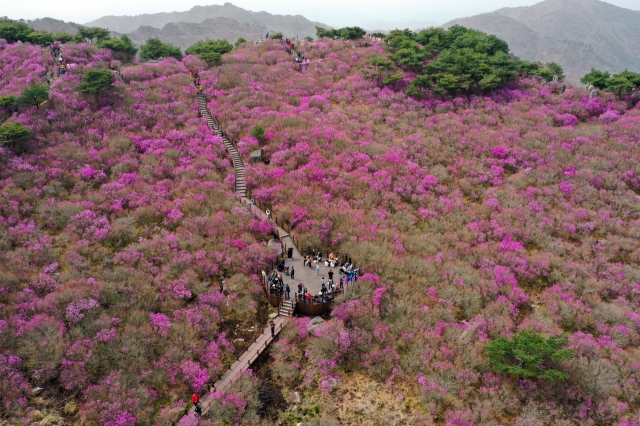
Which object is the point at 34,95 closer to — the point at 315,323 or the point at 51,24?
the point at 315,323

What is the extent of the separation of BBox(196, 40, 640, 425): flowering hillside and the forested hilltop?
0.17 metres

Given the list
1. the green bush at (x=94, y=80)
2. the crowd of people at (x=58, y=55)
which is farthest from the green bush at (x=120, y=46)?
the green bush at (x=94, y=80)

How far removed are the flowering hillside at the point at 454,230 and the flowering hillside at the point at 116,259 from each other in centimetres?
485

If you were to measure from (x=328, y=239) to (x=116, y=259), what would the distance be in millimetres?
16147

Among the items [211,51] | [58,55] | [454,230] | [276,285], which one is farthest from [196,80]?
[454,230]

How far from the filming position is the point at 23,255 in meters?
24.1

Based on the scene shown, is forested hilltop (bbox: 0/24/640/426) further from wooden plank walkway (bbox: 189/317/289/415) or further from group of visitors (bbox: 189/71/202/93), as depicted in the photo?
group of visitors (bbox: 189/71/202/93)

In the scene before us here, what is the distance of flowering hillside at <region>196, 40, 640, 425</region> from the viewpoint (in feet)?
63.1

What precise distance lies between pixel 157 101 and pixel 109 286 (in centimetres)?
2833

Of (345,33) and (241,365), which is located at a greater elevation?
(345,33)

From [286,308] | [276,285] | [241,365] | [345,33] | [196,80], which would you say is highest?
[345,33]

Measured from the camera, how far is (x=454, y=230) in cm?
3052

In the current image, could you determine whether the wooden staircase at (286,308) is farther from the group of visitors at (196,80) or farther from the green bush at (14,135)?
the group of visitors at (196,80)

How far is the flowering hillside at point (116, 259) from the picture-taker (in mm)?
18562
